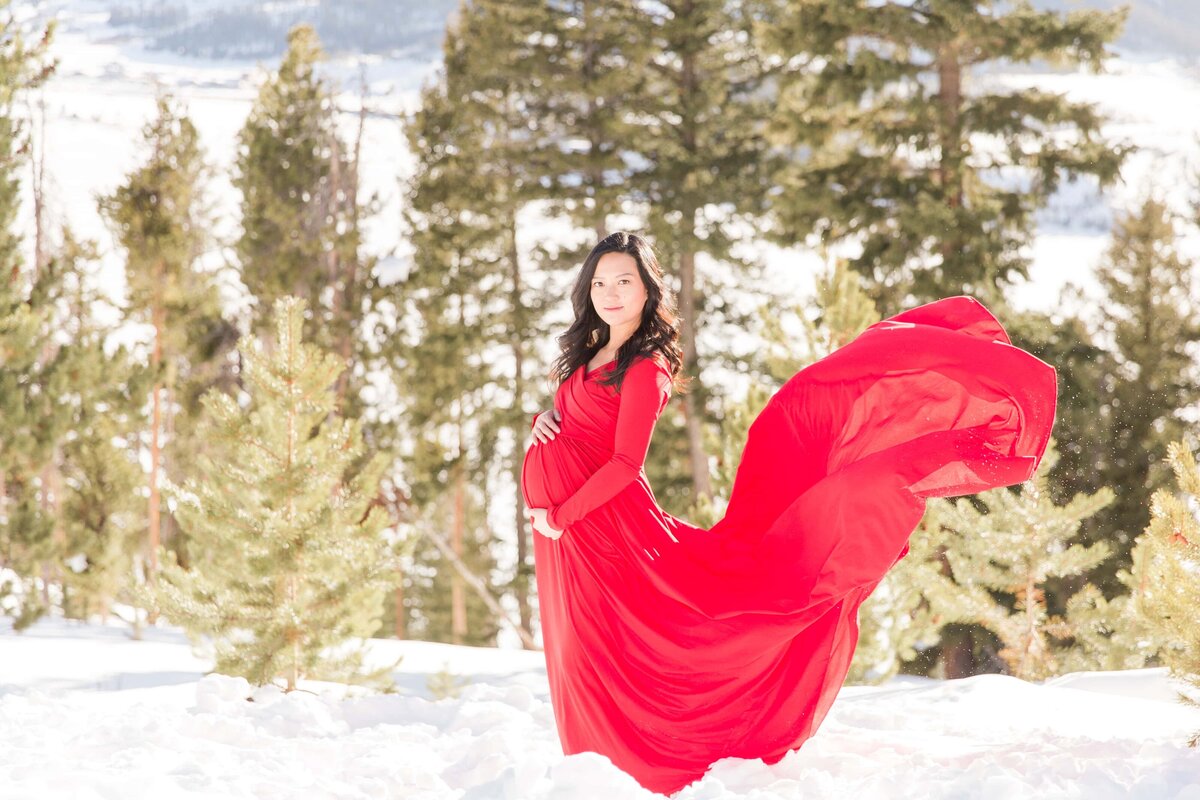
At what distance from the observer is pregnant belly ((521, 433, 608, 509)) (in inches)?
168

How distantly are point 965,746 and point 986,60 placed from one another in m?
12.5

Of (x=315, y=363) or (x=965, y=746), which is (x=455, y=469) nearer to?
(x=315, y=363)

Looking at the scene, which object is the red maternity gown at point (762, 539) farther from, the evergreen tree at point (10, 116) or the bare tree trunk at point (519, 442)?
the bare tree trunk at point (519, 442)

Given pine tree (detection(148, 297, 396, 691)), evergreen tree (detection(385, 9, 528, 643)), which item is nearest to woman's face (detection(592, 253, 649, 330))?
pine tree (detection(148, 297, 396, 691))

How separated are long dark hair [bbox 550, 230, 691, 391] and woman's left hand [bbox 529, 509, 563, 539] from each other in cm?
60

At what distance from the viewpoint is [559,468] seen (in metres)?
4.30

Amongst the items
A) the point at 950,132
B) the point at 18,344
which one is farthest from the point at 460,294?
the point at 950,132

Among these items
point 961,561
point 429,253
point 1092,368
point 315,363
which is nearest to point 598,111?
point 429,253

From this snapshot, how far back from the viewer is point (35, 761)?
420 cm

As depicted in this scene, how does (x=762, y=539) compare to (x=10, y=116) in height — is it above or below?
below

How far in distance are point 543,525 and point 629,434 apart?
551 millimetres

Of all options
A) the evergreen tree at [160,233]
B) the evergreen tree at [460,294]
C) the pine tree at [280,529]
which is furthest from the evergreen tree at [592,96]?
the pine tree at [280,529]

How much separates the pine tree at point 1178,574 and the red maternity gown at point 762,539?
944 millimetres

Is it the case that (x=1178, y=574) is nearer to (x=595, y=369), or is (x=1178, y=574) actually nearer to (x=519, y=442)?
(x=595, y=369)
